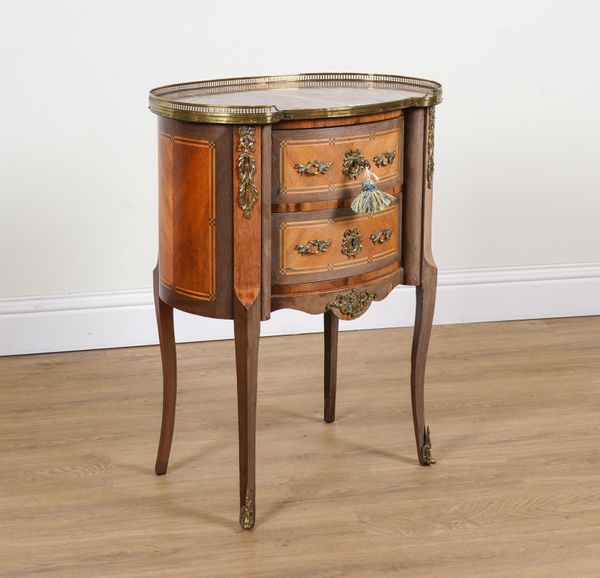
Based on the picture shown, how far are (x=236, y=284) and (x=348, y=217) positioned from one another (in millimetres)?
321

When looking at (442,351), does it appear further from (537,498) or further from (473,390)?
(537,498)

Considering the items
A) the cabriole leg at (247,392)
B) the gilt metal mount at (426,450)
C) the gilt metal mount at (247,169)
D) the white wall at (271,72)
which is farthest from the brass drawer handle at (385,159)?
the white wall at (271,72)

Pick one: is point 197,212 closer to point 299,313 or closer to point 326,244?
point 326,244

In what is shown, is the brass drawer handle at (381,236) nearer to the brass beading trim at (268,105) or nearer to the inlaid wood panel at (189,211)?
the brass beading trim at (268,105)

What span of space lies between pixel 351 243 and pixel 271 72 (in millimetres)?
1379

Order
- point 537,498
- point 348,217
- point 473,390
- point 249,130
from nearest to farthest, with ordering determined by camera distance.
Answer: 1. point 249,130
2. point 348,217
3. point 537,498
4. point 473,390

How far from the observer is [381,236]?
274 centimetres

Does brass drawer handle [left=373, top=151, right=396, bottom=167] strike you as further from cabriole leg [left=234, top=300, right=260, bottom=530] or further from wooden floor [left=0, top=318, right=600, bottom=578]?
wooden floor [left=0, top=318, right=600, bottom=578]

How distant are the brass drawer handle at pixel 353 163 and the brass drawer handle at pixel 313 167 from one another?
0.17 feet

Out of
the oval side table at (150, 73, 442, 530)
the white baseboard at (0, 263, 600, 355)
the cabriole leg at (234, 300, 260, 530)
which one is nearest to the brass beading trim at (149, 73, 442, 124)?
the oval side table at (150, 73, 442, 530)

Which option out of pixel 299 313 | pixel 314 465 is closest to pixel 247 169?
pixel 314 465

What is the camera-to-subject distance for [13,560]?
8.31 ft

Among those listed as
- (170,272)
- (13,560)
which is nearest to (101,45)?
(170,272)

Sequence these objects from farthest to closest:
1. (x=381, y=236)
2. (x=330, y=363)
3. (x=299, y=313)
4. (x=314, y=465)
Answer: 1. (x=299, y=313)
2. (x=330, y=363)
3. (x=314, y=465)
4. (x=381, y=236)
